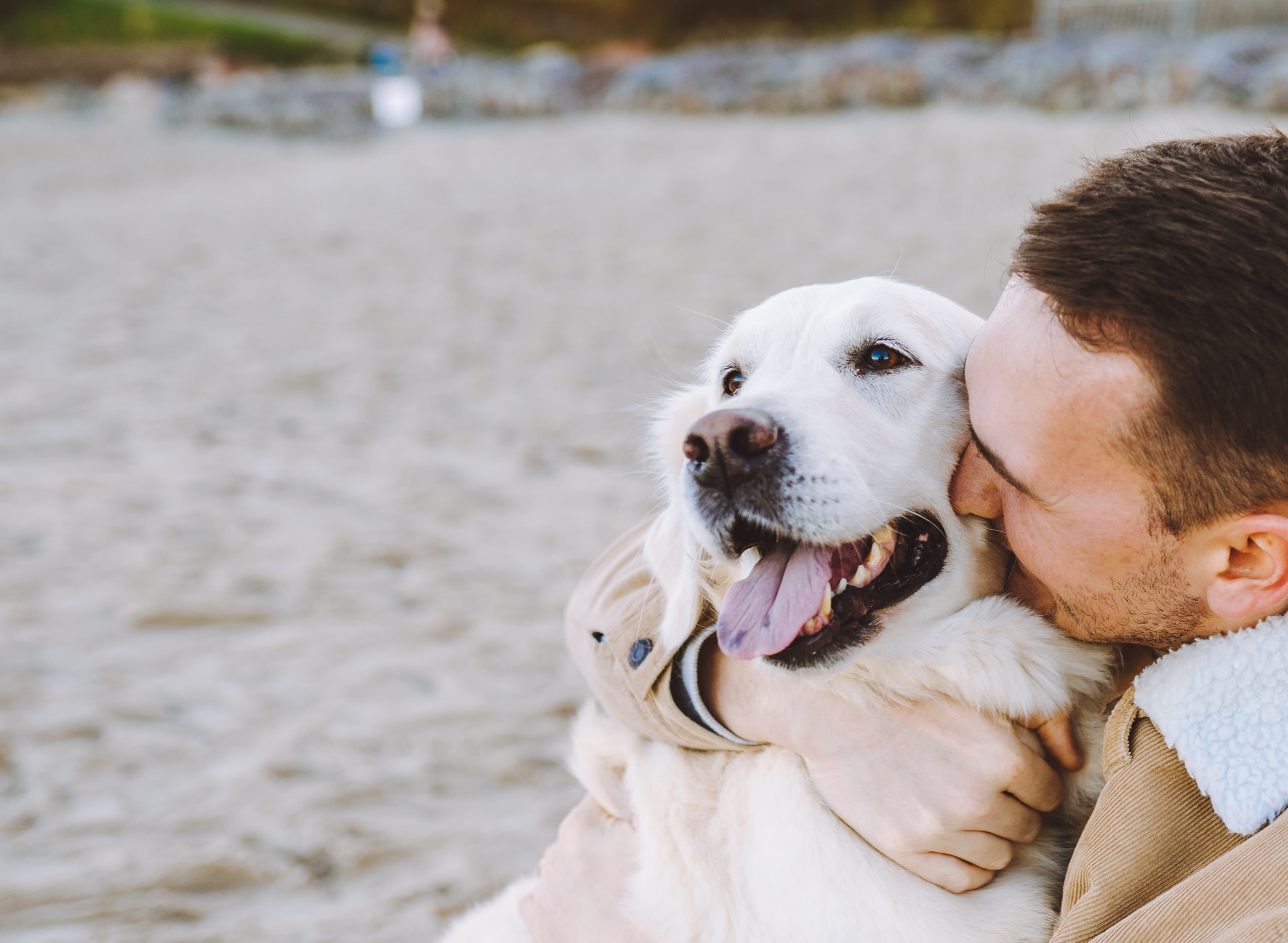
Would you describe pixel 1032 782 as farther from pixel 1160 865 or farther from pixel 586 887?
pixel 586 887

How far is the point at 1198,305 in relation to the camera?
4.03 ft

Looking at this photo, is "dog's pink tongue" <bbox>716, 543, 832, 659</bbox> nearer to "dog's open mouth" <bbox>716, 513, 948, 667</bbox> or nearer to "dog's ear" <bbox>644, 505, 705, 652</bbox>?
"dog's open mouth" <bbox>716, 513, 948, 667</bbox>

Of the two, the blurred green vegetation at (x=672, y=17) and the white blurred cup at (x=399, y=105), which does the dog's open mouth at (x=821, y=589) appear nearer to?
the white blurred cup at (x=399, y=105)

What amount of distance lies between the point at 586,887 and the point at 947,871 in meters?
0.62

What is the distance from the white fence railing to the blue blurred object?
15.0 m

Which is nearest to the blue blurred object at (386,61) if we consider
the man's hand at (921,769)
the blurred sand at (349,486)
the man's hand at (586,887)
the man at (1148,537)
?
the blurred sand at (349,486)

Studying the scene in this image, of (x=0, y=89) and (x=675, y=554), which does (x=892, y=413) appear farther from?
(x=0, y=89)

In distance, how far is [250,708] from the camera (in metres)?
3.51

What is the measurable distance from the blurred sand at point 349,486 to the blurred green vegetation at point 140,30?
2979 centimetres

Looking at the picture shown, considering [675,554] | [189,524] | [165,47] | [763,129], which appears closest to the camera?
[675,554]

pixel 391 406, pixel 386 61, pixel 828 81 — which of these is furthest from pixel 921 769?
pixel 386 61

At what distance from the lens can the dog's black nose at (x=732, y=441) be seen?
1647 millimetres

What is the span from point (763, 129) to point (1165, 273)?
538 inches

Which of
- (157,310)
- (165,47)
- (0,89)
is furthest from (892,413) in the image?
(165,47)
